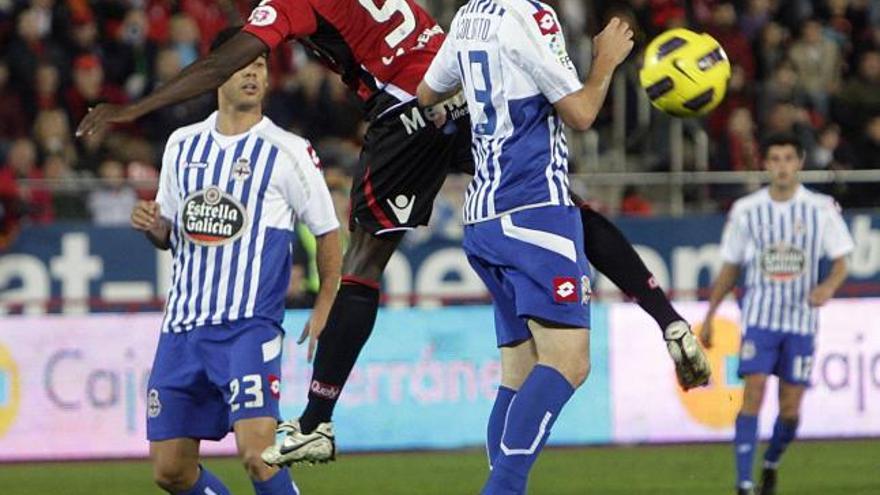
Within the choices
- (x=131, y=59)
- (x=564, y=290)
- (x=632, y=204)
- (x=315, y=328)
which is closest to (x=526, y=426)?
(x=564, y=290)

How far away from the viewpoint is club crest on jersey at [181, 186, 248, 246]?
8141mm

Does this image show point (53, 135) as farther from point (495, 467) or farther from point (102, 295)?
point (495, 467)

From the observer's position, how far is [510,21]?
7.61 meters

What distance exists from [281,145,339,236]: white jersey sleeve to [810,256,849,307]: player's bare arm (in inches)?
191

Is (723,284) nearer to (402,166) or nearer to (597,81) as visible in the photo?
(402,166)

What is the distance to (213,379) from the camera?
8016mm

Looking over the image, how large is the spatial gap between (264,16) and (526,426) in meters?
2.00

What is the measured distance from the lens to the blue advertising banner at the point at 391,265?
16.1 meters

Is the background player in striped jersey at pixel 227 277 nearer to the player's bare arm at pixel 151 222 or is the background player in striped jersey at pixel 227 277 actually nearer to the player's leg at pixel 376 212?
the player's bare arm at pixel 151 222

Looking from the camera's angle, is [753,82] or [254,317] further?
[753,82]

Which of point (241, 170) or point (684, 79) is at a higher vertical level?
point (684, 79)

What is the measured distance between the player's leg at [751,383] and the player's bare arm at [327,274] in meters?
3.94

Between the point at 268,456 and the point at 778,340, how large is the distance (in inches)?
209

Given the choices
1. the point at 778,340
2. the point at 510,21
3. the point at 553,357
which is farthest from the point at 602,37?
the point at 778,340
